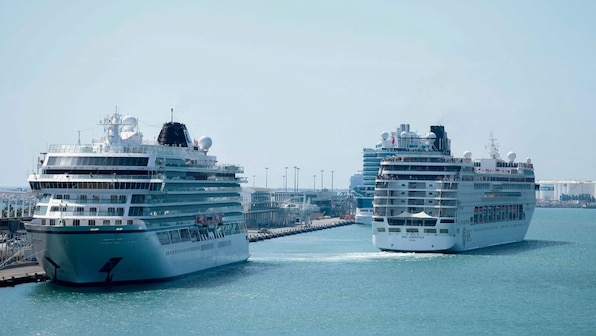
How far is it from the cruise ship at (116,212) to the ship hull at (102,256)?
0.06 meters

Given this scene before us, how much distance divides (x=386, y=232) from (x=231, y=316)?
39267 millimetres

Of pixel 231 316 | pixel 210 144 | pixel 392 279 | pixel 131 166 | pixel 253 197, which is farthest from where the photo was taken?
pixel 253 197

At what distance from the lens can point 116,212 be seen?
65000mm

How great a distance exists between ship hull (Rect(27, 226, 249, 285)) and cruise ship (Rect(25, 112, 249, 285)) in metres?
0.06

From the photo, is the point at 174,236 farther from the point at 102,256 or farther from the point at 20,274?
the point at 20,274

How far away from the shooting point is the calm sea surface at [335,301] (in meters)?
54.6

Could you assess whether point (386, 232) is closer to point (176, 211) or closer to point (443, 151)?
point (443, 151)

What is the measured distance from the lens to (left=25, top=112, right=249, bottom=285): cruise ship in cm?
6366

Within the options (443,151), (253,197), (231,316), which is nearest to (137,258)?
(231,316)

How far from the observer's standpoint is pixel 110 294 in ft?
206

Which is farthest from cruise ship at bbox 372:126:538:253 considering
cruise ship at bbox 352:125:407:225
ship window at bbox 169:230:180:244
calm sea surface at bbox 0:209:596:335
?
cruise ship at bbox 352:125:407:225

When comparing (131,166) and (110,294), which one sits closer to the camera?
(110,294)

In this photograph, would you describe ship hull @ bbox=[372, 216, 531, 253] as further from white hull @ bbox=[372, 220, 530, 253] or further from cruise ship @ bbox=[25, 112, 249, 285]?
cruise ship @ bbox=[25, 112, 249, 285]

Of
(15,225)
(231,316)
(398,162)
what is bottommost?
(231,316)
